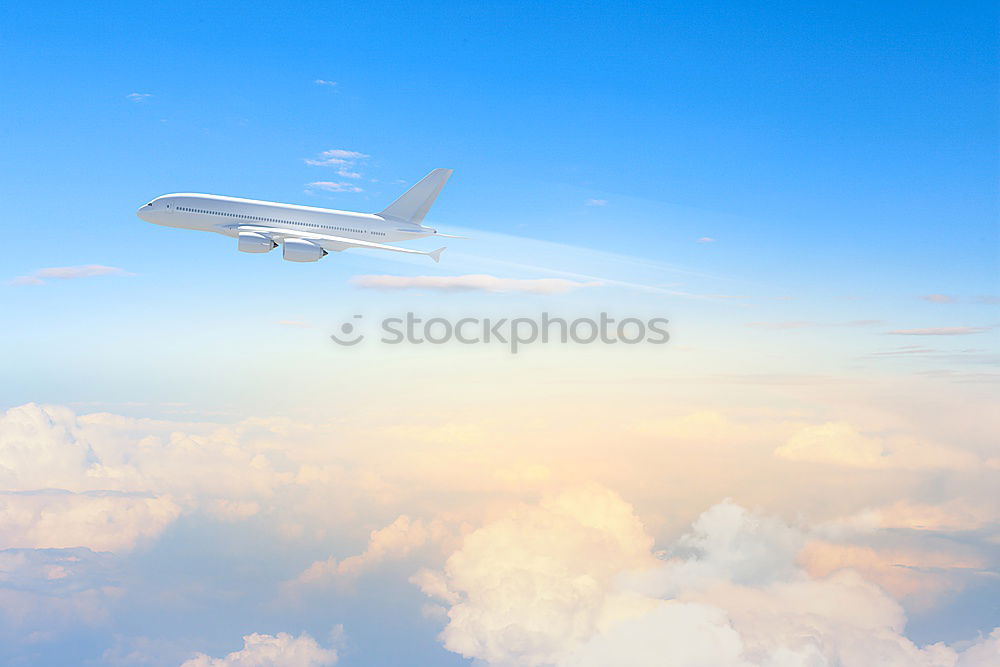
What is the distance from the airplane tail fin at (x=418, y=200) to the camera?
6444 cm

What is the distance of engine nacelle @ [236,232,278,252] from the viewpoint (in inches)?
2379

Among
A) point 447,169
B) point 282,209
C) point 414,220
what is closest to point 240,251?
point 282,209

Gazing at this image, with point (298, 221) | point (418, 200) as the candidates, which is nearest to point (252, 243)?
point (298, 221)

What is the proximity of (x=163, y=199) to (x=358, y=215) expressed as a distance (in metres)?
19.0

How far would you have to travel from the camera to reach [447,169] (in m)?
65.3

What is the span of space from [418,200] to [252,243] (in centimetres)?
1457

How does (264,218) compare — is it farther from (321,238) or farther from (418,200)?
(418,200)

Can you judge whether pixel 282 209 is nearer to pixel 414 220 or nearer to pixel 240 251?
pixel 240 251

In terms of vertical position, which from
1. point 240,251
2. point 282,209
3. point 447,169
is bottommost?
point 240,251

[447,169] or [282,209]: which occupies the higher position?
[447,169]

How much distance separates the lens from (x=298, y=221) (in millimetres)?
61344

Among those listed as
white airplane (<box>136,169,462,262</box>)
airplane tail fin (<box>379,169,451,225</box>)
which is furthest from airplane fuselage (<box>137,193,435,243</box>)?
airplane tail fin (<box>379,169,451,225</box>)

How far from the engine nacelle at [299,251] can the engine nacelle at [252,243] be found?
2816mm

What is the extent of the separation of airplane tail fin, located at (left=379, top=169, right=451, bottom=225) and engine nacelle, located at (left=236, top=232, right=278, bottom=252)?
10.4 metres
